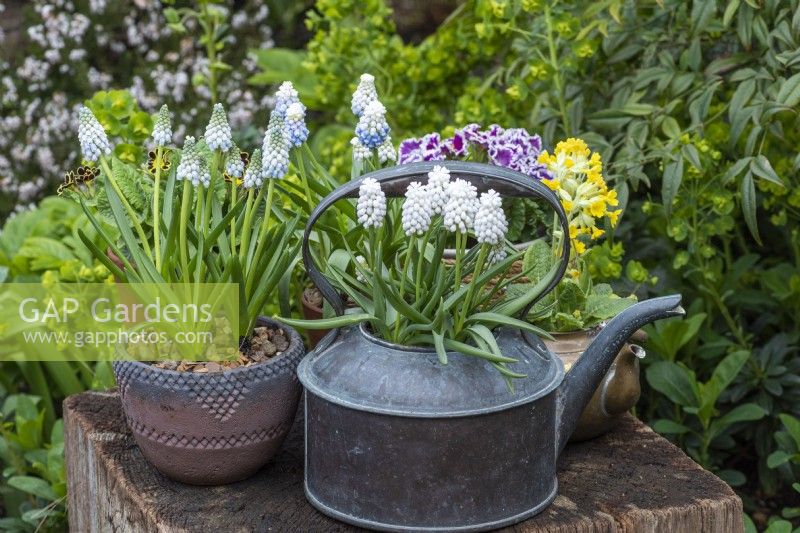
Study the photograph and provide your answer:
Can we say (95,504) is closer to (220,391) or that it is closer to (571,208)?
(220,391)

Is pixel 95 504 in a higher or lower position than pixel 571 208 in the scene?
lower

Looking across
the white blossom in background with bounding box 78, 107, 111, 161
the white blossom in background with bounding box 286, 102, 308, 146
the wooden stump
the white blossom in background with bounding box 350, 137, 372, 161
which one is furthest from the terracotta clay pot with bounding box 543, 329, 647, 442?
the white blossom in background with bounding box 78, 107, 111, 161

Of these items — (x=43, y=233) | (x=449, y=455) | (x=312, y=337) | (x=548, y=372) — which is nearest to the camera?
(x=449, y=455)

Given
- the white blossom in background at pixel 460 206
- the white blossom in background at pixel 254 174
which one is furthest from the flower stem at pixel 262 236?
the white blossom in background at pixel 460 206

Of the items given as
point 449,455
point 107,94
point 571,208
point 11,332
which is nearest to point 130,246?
point 449,455

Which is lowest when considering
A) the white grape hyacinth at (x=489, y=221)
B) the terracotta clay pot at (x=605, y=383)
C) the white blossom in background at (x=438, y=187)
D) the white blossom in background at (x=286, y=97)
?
the terracotta clay pot at (x=605, y=383)

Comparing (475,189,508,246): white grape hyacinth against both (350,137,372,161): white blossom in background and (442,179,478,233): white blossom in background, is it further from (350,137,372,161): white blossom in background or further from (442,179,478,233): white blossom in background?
(350,137,372,161): white blossom in background

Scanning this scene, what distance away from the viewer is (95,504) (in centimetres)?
201

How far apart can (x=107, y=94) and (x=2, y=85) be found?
2078 millimetres

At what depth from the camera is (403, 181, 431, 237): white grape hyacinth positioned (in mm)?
1508

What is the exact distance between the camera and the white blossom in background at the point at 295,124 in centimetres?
176

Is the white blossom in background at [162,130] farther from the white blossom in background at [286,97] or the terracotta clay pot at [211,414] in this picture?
the terracotta clay pot at [211,414]

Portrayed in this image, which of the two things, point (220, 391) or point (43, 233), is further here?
point (43, 233)

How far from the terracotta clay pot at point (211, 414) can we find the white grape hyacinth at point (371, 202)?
34 cm
